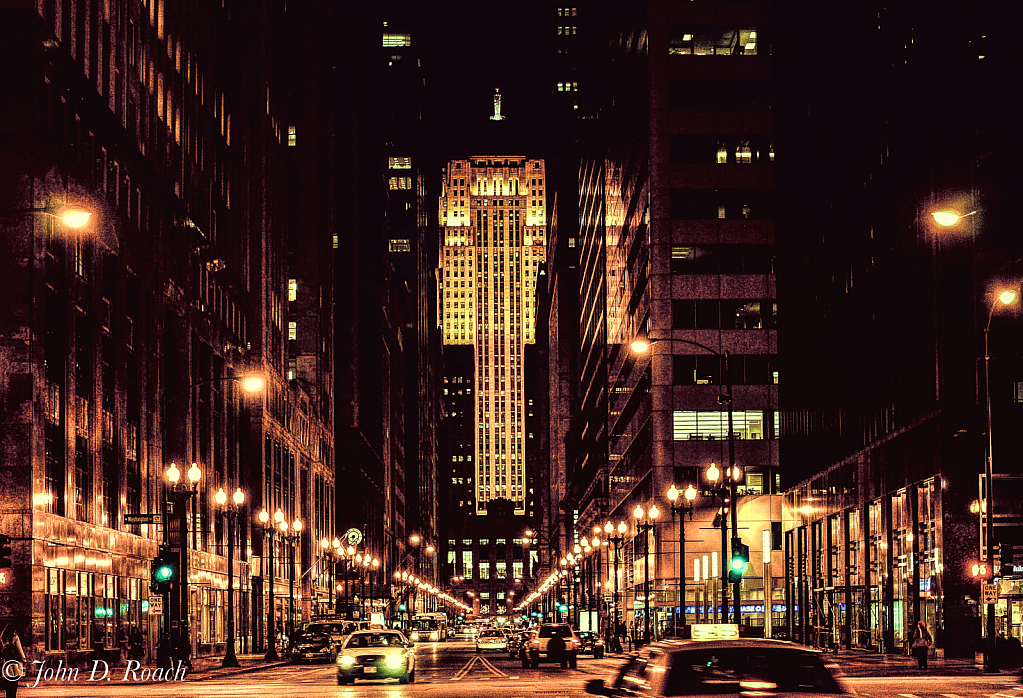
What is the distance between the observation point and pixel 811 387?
83.6 metres

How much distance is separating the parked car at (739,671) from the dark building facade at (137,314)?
35.2 metres

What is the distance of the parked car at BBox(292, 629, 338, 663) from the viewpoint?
67.6 metres

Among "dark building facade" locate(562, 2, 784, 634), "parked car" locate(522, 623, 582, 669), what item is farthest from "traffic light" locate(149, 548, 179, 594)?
"dark building facade" locate(562, 2, 784, 634)

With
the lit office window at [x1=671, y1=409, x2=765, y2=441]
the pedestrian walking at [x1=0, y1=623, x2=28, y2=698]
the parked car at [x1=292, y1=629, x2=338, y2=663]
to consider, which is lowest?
the parked car at [x1=292, y1=629, x2=338, y2=663]

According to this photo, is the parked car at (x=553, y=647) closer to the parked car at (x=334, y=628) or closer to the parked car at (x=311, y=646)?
the parked car at (x=311, y=646)

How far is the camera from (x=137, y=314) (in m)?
68.7

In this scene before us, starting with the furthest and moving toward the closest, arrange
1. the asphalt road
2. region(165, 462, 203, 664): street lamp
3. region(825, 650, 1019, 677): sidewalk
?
region(165, 462, 203, 664): street lamp < region(825, 650, 1019, 677): sidewalk < the asphalt road

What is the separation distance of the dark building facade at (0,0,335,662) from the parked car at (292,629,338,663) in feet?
13.6

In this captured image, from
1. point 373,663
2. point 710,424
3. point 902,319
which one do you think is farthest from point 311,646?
point 710,424

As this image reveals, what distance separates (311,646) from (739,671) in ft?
184

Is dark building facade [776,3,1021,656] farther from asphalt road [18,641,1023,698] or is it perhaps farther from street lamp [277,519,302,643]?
street lamp [277,519,302,643]

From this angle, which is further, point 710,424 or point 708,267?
point 710,424

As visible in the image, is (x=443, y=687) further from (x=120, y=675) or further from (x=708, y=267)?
(x=708, y=267)

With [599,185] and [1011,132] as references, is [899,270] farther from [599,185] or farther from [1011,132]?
[599,185]
